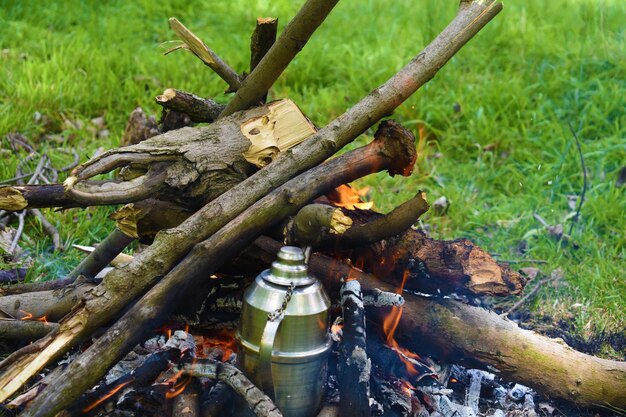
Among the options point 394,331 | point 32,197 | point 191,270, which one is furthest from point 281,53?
point 394,331

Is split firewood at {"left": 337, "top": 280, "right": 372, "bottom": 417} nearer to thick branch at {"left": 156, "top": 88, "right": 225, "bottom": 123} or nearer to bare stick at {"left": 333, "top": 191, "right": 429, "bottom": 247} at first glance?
bare stick at {"left": 333, "top": 191, "right": 429, "bottom": 247}

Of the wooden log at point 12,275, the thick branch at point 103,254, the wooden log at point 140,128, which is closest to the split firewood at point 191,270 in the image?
the thick branch at point 103,254

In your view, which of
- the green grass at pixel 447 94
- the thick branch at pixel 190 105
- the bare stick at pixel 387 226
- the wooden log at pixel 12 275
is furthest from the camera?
the green grass at pixel 447 94

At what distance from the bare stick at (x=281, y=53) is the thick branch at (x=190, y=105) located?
15cm

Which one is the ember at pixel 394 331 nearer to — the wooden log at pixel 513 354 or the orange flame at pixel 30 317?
the wooden log at pixel 513 354

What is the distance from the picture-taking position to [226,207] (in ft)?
8.86

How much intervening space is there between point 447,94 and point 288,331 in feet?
14.2

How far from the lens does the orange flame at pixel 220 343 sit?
2.95 meters

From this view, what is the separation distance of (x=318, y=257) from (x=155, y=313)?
2.58 feet

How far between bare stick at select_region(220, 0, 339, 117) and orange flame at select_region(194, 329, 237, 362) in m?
1.03

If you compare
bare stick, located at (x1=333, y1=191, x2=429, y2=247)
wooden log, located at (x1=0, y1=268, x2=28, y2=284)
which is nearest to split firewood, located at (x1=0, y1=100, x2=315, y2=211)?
bare stick, located at (x1=333, y1=191, x2=429, y2=247)

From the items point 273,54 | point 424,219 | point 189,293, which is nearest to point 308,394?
point 189,293

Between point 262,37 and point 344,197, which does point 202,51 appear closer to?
point 262,37

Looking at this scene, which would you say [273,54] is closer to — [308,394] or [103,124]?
[308,394]
